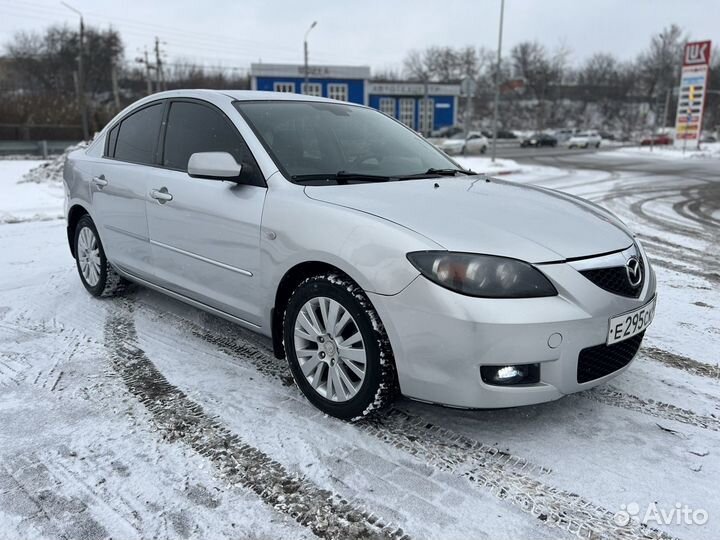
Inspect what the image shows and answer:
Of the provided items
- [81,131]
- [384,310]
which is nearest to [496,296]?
[384,310]

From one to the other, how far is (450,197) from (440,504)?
Answer: 1557mm

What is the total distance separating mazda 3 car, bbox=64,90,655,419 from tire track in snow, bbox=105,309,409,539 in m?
0.50

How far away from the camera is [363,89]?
6272cm

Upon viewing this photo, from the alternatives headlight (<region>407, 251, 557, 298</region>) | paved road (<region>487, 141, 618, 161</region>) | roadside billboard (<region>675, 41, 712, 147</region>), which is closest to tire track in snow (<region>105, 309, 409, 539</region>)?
headlight (<region>407, 251, 557, 298</region>)

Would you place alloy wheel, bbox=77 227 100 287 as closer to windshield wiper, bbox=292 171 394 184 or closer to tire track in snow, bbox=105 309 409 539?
tire track in snow, bbox=105 309 409 539

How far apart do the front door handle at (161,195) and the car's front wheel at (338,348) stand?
4.37 feet

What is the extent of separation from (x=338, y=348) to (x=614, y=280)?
52.9 inches

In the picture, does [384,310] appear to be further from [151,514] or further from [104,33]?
[104,33]

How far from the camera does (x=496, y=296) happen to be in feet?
8.12

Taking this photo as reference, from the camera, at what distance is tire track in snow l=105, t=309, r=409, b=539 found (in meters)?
2.22

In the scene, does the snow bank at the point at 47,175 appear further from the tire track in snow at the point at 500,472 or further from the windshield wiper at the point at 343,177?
the tire track in snow at the point at 500,472

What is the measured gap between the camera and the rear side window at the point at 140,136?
4246 millimetres

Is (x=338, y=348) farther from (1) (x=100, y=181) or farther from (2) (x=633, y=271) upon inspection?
(1) (x=100, y=181)

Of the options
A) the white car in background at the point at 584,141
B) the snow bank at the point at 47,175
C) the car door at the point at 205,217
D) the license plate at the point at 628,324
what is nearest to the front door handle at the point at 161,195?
the car door at the point at 205,217
